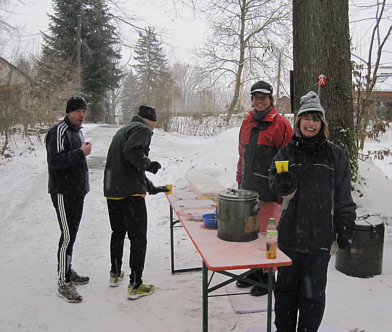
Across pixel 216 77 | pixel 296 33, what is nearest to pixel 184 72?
pixel 216 77

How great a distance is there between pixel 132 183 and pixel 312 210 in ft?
6.12

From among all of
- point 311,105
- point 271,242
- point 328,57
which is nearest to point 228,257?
point 271,242

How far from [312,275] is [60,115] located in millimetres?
18150

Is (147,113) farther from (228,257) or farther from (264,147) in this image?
(228,257)

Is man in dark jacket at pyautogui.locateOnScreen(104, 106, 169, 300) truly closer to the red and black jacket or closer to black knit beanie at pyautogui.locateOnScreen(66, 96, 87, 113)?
black knit beanie at pyautogui.locateOnScreen(66, 96, 87, 113)

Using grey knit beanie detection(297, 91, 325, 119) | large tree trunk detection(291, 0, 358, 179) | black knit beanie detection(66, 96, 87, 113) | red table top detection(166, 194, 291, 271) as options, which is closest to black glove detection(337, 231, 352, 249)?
red table top detection(166, 194, 291, 271)

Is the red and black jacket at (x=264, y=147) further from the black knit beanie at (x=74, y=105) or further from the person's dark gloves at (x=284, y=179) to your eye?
the black knit beanie at (x=74, y=105)

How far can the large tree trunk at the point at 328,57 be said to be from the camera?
5.11 metres

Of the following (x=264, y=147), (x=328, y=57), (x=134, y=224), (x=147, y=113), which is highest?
(x=328, y=57)

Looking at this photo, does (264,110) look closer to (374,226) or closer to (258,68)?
(374,226)

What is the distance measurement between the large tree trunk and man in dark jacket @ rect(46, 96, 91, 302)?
10.2ft

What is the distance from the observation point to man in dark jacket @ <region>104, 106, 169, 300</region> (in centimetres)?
375

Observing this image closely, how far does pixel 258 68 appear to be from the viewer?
25.4m

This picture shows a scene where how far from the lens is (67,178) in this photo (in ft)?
12.2
